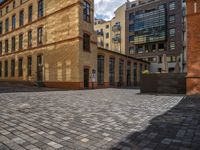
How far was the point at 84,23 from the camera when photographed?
21562 mm

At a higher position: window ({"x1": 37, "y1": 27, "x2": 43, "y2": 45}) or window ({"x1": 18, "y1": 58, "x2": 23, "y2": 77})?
window ({"x1": 37, "y1": 27, "x2": 43, "y2": 45})

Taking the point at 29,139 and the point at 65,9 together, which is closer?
the point at 29,139

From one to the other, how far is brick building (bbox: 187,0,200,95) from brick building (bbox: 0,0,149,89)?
1128 centimetres

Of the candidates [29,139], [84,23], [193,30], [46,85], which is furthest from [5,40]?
[29,139]

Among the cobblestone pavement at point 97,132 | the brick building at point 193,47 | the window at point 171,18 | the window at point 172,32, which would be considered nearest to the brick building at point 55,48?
the brick building at point 193,47

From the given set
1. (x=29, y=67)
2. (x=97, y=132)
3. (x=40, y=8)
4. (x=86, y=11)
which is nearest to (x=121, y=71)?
(x=86, y=11)

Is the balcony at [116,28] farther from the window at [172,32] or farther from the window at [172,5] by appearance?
the window at [172,32]

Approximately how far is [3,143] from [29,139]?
46 cm

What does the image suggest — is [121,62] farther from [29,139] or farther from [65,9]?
[29,139]

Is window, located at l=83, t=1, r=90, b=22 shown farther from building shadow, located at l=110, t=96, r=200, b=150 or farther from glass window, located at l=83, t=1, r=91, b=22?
building shadow, located at l=110, t=96, r=200, b=150

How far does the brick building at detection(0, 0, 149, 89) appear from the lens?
20969 mm

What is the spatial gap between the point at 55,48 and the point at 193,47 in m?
15.6

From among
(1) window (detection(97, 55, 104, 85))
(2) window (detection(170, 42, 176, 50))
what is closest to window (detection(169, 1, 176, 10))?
(2) window (detection(170, 42, 176, 50))

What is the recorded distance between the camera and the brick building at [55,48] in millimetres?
20969
